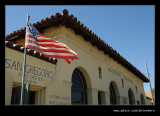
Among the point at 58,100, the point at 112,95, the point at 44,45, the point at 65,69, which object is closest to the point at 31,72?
the point at 44,45

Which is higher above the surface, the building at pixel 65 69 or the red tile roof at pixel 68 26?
the red tile roof at pixel 68 26

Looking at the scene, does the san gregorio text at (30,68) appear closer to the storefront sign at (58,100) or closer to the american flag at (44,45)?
the storefront sign at (58,100)

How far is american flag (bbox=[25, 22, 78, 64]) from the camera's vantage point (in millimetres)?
4393

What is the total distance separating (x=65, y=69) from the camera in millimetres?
6566

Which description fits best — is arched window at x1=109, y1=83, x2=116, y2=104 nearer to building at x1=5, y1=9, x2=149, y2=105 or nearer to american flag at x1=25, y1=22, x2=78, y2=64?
building at x1=5, y1=9, x2=149, y2=105

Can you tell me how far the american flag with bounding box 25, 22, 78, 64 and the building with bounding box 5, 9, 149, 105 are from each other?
0.72 metres

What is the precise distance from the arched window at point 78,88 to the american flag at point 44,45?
8.64 feet

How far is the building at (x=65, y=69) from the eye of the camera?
4832 millimetres

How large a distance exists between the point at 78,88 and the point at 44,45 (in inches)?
143

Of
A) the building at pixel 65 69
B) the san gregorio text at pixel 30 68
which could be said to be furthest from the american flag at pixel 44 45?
the san gregorio text at pixel 30 68

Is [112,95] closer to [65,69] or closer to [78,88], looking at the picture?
[78,88]
